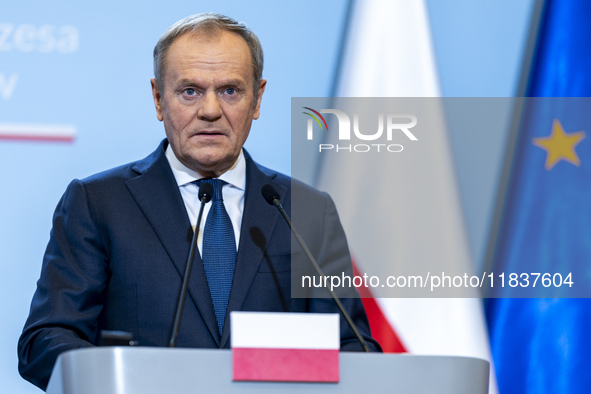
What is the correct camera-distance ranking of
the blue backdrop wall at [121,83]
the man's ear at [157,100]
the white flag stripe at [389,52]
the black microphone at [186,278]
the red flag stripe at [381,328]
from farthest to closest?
the white flag stripe at [389,52] < the red flag stripe at [381,328] < the blue backdrop wall at [121,83] < the man's ear at [157,100] < the black microphone at [186,278]

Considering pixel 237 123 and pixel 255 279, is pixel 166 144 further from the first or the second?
pixel 255 279

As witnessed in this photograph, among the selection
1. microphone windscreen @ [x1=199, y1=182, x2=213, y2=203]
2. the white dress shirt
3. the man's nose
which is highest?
the man's nose

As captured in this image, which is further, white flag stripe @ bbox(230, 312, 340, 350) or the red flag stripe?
the red flag stripe

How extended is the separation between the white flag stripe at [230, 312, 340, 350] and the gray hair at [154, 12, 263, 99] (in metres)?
1.24

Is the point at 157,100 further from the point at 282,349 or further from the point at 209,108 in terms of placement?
the point at 282,349

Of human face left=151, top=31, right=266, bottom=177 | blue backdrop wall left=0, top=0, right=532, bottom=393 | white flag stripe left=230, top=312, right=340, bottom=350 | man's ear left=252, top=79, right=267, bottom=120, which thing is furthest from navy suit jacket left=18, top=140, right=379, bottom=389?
white flag stripe left=230, top=312, right=340, bottom=350

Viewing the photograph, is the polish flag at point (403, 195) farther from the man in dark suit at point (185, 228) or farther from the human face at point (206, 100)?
the human face at point (206, 100)

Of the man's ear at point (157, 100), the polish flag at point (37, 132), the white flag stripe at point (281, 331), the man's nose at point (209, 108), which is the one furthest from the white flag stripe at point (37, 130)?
the white flag stripe at point (281, 331)

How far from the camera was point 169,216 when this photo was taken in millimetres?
2113

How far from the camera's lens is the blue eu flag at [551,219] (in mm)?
2633

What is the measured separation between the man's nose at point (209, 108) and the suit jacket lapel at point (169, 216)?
201 millimetres

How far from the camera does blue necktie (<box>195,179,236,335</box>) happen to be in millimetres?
2028

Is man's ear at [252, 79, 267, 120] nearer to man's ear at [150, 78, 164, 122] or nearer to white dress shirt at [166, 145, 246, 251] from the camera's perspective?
white dress shirt at [166, 145, 246, 251]

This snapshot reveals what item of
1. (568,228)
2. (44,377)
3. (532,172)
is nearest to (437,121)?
(532,172)
